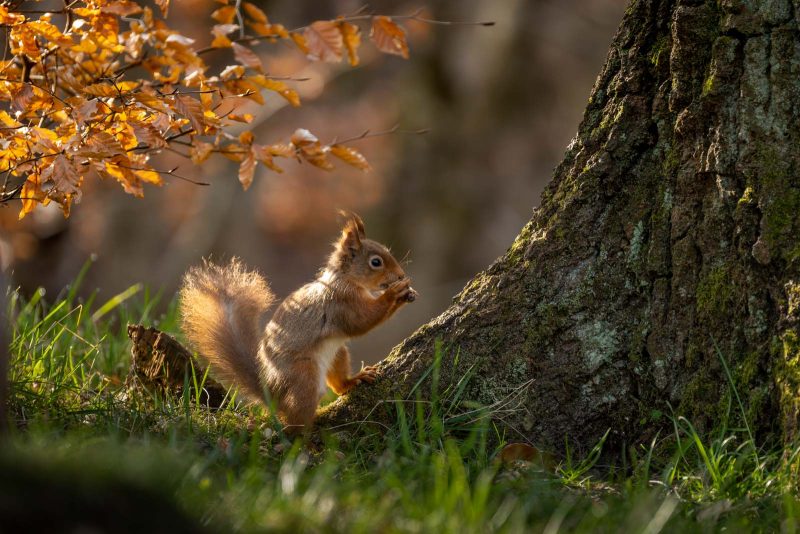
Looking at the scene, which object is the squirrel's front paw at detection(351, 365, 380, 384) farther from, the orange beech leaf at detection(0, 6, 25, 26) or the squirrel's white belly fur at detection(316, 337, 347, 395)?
the orange beech leaf at detection(0, 6, 25, 26)

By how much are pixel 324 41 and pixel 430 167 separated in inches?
289

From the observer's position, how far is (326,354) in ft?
10.4

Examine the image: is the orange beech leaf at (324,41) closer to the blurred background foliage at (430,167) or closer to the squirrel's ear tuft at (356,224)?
the squirrel's ear tuft at (356,224)

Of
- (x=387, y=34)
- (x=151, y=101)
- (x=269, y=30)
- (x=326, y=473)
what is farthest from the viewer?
(x=151, y=101)

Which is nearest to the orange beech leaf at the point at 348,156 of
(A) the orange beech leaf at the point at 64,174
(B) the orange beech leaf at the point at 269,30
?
(B) the orange beech leaf at the point at 269,30

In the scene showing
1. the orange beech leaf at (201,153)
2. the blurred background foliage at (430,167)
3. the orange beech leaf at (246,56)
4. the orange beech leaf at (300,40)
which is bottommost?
the blurred background foliage at (430,167)

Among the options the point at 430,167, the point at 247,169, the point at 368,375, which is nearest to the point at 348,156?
the point at 247,169

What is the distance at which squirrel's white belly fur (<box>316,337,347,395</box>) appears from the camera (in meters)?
3.07

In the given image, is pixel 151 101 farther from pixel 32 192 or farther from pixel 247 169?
pixel 32 192

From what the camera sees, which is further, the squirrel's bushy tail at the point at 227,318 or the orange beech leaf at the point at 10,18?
the squirrel's bushy tail at the point at 227,318

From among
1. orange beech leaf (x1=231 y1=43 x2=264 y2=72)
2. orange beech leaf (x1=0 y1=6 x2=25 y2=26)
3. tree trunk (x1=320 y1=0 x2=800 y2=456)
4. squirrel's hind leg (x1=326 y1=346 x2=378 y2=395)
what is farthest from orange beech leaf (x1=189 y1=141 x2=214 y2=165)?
squirrel's hind leg (x1=326 y1=346 x2=378 y2=395)

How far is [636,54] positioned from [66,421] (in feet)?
6.12

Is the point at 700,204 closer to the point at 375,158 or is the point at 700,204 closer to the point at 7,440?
the point at 7,440

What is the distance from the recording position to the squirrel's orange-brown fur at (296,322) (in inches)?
119
